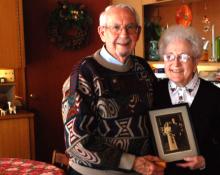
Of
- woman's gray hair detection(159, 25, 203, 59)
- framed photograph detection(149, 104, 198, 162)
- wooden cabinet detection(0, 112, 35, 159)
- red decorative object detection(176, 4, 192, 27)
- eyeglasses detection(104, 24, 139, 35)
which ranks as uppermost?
red decorative object detection(176, 4, 192, 27)

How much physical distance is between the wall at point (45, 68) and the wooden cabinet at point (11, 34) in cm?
34

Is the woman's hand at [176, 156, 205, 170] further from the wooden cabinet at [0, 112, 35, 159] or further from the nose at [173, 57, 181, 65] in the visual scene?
the wooden cabinet at [0, 112, 35, 159]

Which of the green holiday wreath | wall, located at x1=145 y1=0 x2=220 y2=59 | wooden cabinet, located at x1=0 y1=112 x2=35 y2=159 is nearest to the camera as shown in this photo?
wall, located at x1=145 y1=0 x2=220 y2=59

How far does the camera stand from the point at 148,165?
5.06 feet

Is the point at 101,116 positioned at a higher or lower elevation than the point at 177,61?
lower

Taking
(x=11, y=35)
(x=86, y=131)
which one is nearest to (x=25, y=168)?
(x=86, y=131)

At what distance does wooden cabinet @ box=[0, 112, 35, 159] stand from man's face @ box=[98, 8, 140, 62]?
81.4 inches

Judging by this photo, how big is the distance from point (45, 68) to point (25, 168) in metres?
1.96

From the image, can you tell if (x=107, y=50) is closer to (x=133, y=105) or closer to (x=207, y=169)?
(x=133, y=105)

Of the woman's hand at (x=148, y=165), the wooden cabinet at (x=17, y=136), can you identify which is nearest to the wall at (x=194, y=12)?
the wooden cabinet at (x=17, y=136)

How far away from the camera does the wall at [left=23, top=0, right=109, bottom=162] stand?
13.1 ft

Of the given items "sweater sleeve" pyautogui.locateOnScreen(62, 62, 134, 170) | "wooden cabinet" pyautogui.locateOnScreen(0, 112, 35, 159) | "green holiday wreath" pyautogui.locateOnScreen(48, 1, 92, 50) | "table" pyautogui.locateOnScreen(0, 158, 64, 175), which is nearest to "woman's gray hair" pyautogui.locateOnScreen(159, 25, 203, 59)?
"sweater sleeve" pyautogui.locateOnScreen(62, 62, 134, 170)

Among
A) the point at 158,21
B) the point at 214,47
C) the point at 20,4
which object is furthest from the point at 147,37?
the point at 20,4

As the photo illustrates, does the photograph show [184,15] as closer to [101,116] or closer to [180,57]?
[180,57]
